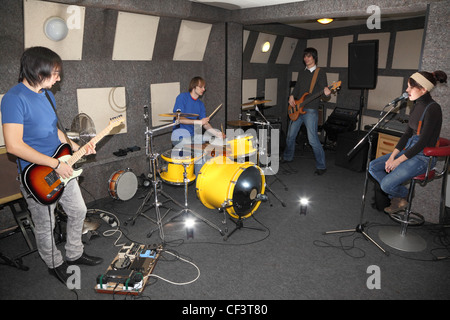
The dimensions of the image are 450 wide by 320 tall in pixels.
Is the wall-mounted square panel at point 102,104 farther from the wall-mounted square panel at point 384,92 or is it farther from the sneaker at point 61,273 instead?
the wall-mounted square panel at point 384,92

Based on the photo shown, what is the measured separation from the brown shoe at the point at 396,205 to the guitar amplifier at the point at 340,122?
2407 mm

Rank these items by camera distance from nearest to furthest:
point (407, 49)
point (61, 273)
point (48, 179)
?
point (48, 179) < point (61, 273) < point (407, 49)

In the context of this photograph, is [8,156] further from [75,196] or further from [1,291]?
[1,291]

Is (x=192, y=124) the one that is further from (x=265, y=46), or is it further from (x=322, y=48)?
(x=322, y=48)


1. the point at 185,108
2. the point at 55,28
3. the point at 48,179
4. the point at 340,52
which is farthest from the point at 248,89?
the point at 48,179

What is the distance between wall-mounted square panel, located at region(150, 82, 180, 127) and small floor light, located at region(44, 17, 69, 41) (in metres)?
1.39

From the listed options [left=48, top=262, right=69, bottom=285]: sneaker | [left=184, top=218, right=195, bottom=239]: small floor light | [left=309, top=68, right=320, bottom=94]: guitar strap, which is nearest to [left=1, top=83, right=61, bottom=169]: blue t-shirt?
[left=48, top=262, right=69, bottom=285]: sneaker

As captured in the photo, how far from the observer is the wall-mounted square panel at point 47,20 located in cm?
304

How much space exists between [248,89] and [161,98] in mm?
2233

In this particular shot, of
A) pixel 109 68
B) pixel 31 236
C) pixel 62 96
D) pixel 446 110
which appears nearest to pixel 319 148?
pixel 446 110

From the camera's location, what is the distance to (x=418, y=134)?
2.95m

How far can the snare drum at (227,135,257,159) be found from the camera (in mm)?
3354

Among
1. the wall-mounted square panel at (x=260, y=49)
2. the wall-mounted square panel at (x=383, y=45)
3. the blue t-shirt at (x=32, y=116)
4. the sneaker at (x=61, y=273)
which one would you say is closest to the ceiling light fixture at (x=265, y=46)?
the wall-mounted square panel at (x=260, y=49)

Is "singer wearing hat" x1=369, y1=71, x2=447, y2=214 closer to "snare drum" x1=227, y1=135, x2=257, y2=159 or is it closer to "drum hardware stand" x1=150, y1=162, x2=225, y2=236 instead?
"snare drum" x1=227, y1=135, x2=257, y2=159
